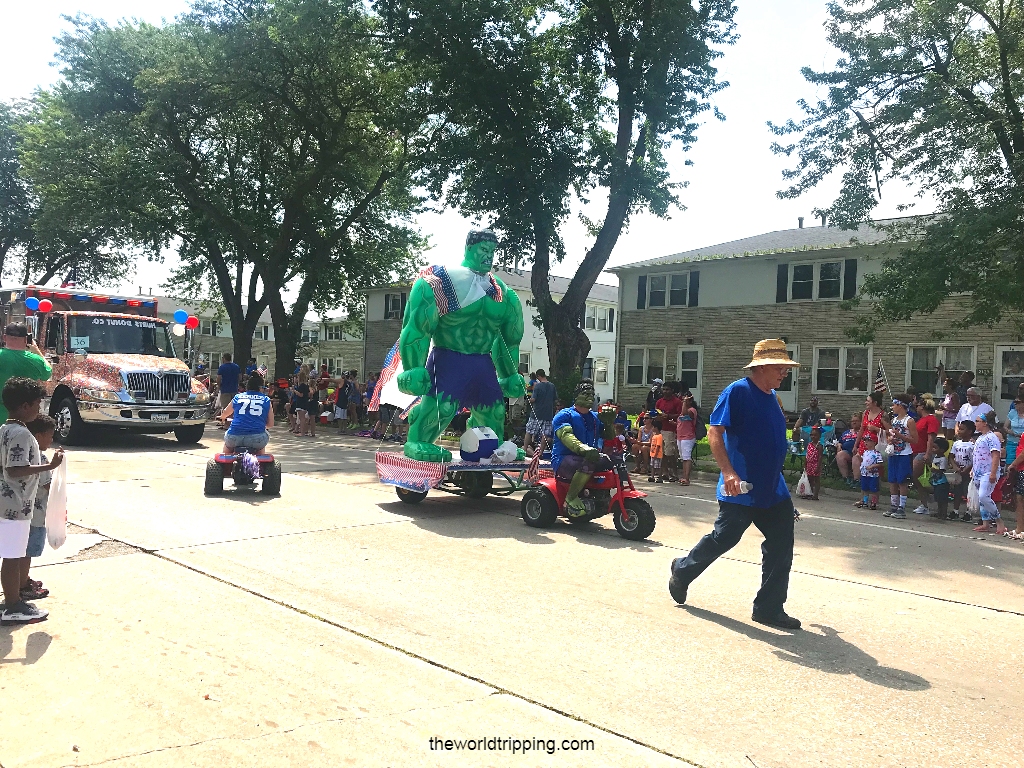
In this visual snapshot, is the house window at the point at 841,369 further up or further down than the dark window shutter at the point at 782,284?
further down

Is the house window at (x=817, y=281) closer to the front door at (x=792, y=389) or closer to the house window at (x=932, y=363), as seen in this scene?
the front door at (x=792, y=389)

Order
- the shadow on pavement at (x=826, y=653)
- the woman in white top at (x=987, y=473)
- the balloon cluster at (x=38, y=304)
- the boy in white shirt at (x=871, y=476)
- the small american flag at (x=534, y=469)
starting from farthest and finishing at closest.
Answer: the balloon cluster at (x=38, y=304), the boy in white shirt at (x=871, y=476), the woman in white top at (x=987, y=473), the small american flag at (x=534, y=469), the shadow on pavement at (x=826, y=653)

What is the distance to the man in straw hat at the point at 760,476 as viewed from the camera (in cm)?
575

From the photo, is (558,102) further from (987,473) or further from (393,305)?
(393,305)

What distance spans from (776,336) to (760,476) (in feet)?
81.8

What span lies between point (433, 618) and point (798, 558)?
4331 mm

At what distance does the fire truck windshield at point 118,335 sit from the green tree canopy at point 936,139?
13177 millimetres

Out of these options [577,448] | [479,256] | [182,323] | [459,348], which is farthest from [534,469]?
[182,323]

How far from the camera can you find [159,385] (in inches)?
627

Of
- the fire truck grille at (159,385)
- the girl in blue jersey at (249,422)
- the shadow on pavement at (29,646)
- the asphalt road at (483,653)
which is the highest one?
the fire truck grille at (159,385)

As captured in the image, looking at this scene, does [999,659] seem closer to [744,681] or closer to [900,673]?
[900,673]

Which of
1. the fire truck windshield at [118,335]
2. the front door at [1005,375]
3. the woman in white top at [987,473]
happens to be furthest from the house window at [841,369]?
the fire truck windshield at [118,335]

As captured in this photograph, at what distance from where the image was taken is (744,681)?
4.60 meters

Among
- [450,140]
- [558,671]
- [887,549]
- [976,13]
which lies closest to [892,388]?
[976,13]
